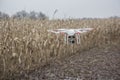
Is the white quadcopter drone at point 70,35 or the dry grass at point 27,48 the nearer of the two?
the dry grass at point 27,48

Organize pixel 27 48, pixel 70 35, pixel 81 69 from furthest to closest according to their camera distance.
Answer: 1. pixel 70 35
2. pixel 27 48
3. pixel 81 69

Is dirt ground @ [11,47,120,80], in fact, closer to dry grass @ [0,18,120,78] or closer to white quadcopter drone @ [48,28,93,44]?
dry grass @ [0,18,120,78]

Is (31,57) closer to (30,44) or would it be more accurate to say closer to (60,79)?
(30,44)

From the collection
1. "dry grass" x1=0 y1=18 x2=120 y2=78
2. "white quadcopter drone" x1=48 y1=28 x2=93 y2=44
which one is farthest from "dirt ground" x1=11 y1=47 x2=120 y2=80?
"white quadcopter drone" x1=48 y1=28 x2=93 y2=44

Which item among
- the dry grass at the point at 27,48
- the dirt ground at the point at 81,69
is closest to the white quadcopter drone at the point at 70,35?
the dry grass at the point at 27,48

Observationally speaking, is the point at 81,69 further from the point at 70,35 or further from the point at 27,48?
the point at 70,35

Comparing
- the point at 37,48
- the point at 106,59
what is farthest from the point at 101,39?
the point at 37,48

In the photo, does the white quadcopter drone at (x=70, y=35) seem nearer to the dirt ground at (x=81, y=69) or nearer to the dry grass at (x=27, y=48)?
the dry grass at (x=27, y=48)

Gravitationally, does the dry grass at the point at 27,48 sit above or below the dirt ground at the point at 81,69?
above

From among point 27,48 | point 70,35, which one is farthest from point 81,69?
A: point 70,35
